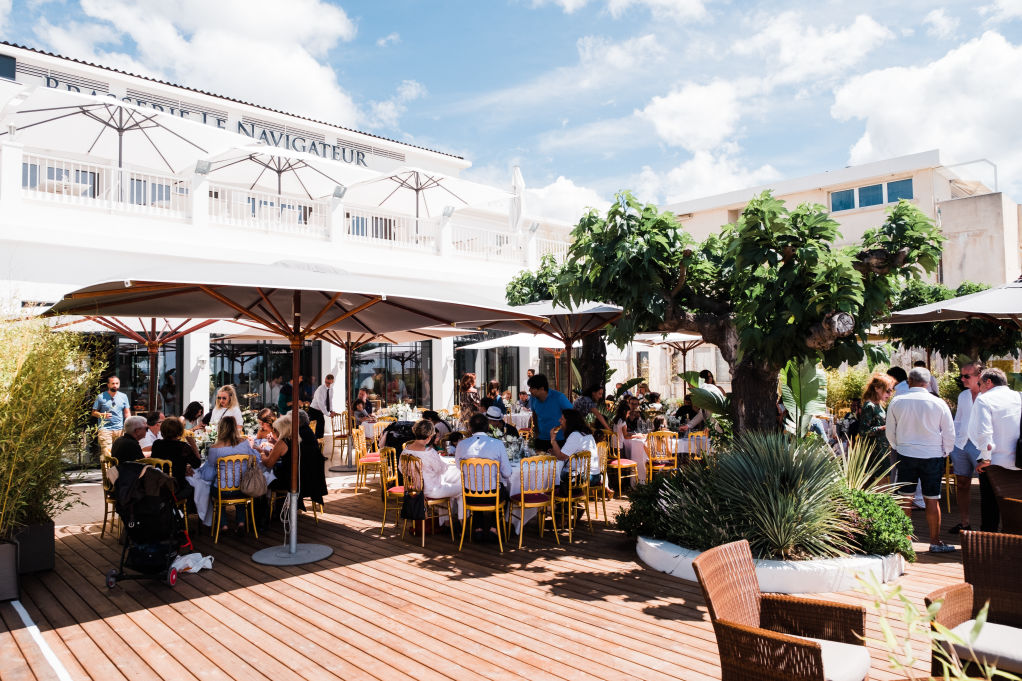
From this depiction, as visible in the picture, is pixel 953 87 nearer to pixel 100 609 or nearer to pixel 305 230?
pixel 305 230

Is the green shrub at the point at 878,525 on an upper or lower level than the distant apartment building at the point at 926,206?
lower

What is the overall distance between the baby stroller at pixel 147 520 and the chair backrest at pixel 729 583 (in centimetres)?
437

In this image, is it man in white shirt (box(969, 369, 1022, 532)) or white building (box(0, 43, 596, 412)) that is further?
white building (box(0, 43, 596, 412))

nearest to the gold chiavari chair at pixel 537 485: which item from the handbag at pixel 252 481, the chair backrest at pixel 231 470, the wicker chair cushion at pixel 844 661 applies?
the handbag at pixel 252 481

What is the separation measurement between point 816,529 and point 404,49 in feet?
41.4

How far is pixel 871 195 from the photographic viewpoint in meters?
27.7

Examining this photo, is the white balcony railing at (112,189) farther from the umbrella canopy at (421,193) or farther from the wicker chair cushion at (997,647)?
the wicker chair cushion at (997,647)

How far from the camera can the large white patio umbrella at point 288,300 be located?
5000 millimetres

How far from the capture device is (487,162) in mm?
25312

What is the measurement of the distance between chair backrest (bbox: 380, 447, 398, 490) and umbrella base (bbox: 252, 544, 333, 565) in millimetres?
1053

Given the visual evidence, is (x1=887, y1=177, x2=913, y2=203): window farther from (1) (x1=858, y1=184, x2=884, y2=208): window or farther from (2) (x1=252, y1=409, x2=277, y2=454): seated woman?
(2) (x1=252, y1=409, x2=277, y2=454): seated woman

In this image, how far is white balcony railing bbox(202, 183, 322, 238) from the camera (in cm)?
1330

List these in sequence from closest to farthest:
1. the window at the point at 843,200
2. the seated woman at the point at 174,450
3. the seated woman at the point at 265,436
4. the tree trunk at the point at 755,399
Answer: the seated woman at the point at 174,450 → the tree trunk at the point at 755,399 → the seated woman at the point at 265,436 → the window at the point at 843,200

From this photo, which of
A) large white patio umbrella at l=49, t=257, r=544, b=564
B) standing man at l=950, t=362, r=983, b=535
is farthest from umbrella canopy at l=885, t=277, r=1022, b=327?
large white patio umbrella at l=49, t=257, r=544, b=564
